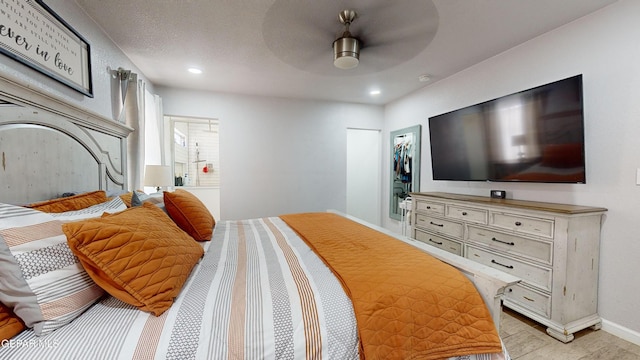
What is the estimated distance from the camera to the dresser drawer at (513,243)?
1756 mm

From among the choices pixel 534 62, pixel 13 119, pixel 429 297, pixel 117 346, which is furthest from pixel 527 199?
pixel 13 119

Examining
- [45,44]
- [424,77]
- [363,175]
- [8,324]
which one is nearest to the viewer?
[8,324]

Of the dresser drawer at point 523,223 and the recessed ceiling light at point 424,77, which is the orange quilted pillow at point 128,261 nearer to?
the dresser drawer at point 523,223

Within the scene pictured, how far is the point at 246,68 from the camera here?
2.72 meters

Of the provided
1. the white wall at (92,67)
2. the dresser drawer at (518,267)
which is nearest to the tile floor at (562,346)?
the dresser drawer at (518,267)

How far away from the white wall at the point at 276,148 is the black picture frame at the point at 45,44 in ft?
5.59

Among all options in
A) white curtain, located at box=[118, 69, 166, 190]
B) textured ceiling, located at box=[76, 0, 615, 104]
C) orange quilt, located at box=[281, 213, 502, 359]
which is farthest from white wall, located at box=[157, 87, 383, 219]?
orange quilt, located at box=[281, 213, 502, 359]

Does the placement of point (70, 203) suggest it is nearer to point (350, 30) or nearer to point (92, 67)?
point (92, 67)

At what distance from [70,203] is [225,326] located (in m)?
1.12

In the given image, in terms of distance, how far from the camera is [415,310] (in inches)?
35.7

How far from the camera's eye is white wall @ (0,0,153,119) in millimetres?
1301

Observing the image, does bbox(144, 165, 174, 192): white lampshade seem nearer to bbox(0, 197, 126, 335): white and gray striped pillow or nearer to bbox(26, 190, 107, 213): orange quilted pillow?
bbox(26, 190, 107, 213): orange quilted pillow

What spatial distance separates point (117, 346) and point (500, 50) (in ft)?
11.2

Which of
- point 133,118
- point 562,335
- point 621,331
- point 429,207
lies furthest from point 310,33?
point 621,331
